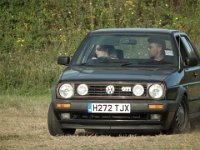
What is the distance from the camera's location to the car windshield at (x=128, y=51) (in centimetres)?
1308

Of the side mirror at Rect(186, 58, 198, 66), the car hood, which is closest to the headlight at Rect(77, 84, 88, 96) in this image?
the car hood

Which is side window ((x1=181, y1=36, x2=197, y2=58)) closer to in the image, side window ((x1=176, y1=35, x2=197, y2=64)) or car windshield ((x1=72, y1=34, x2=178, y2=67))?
side window ((x1=176, y1=35, x2=197, y2=64))

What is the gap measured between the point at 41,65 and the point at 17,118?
5.83 meters

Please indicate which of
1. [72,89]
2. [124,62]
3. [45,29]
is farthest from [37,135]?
[45,29]

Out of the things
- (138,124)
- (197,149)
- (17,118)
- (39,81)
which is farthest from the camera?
(39,81)

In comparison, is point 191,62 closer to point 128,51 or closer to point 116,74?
point 128,51

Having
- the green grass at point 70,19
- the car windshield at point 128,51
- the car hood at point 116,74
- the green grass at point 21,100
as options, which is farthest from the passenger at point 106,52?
the green grass at point 70,19

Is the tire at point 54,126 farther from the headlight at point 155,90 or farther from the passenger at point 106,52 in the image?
the headlight at point 155,90

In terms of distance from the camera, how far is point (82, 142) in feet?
37.6

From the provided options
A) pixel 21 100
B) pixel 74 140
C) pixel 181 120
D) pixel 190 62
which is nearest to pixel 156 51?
pixel 190 62

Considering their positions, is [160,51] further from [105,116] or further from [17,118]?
[17,118]

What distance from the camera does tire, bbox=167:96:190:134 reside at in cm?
1229

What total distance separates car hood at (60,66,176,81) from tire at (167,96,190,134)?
501 mm

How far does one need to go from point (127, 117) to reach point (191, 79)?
1732mm
